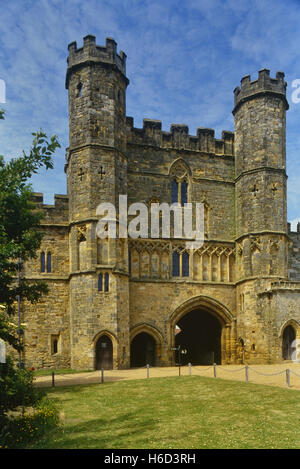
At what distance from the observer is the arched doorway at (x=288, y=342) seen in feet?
80.0

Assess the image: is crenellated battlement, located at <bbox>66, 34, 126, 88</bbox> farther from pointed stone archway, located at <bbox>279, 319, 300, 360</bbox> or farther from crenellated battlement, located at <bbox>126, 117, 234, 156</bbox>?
pointed stone archway, located at <bbox>279, 319, 300, 360</bbox>

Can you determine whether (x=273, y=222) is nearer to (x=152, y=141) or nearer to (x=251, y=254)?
(x=251, y=254)

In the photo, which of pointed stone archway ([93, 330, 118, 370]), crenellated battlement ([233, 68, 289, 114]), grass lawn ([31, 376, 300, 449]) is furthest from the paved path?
crenellated battlement ([233, 68, 289, 114])

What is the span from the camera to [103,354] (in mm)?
22375

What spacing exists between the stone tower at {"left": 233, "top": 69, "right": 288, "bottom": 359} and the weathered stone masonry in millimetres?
69

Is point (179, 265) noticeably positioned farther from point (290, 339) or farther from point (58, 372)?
point (58, 372)

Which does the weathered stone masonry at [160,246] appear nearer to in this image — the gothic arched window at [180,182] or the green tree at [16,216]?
the gothic arched window at [180,182]

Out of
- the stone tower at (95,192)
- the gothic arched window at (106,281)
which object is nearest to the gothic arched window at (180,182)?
the stone tower at (95,192)

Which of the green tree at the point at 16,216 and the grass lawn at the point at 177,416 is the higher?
the green tree at the point at 16,216

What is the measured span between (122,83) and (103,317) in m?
13.3

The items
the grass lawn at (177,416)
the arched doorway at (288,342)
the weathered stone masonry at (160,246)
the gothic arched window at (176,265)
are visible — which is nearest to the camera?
the grass lawn at (177,416)

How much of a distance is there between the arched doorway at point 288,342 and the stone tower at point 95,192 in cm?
870

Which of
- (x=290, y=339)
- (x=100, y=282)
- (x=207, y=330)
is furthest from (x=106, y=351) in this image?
(x=290, y=339)

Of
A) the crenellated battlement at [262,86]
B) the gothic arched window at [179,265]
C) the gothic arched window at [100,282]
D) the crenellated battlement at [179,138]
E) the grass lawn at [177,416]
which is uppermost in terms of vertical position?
the crenellated battlement at [262,86]
